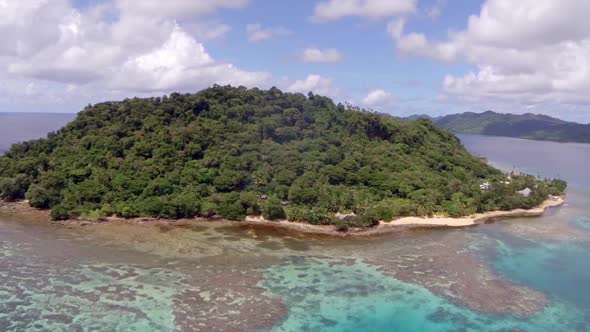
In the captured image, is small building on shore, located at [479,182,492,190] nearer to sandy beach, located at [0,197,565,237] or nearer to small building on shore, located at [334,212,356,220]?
sandy beach, located at [0,197,565,237]

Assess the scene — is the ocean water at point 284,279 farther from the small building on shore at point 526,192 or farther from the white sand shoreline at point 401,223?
the small building on shore at point 526,192

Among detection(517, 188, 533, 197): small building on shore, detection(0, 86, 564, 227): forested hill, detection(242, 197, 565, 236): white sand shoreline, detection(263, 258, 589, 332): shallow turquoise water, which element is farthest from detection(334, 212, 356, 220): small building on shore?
detection(517, 188, 533, 197): small building on shore

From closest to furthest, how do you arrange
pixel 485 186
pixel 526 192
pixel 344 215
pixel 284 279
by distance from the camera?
pixel 284 279 → pixel 344 215 → pixel 526 192 → pixel 485 186

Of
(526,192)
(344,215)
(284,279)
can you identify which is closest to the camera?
(284,279)

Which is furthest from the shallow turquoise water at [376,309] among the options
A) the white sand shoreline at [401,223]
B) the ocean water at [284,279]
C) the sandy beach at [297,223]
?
the sandy beach at [297,223]

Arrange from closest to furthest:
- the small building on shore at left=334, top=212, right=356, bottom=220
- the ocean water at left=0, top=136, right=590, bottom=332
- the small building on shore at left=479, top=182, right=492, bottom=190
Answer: the ocean water at left=0, top=136, right=590, bottom=332 < the small building on shore at left=334, top=212, right=356, bottom=220 < the small building on shore at left=479, top=182, right=492, bottom=190

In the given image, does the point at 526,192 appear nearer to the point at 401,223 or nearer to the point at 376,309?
the point at 401,223

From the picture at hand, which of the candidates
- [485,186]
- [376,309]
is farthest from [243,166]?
[485,186]
